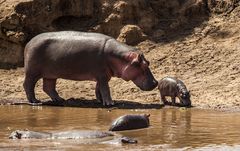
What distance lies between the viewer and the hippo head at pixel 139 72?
43.0 feet

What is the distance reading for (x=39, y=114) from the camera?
37.3ft

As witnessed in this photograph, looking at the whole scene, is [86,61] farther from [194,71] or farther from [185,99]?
[194,71]

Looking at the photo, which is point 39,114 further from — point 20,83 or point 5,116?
point 20,83

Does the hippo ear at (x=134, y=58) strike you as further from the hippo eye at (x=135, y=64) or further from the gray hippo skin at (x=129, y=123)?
the gray hippo skin at (x=129, y=123)

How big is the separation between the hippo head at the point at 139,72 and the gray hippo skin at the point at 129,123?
379cm

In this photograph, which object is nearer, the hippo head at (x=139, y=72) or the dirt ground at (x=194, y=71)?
the hippo head at (x=139, y=72)

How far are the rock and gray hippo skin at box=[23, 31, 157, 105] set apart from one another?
3.26 m

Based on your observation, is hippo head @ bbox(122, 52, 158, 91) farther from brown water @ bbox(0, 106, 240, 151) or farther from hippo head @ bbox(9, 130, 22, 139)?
hippo head @ bbox(9, 130, 22, 139)

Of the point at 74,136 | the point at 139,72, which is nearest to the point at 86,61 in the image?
the point at 139,72

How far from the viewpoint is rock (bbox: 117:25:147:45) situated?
16672mm

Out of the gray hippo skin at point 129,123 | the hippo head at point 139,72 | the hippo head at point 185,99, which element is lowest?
the gray hippo skin at point 129,123

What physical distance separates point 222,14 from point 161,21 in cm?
169

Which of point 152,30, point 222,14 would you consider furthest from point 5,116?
point 222,14

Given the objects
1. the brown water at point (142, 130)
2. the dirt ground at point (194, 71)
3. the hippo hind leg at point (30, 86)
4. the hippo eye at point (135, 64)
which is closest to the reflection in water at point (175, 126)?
the brown water at point (142, 130)
